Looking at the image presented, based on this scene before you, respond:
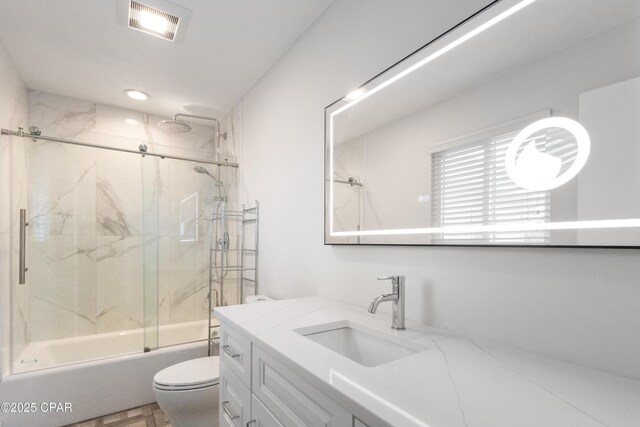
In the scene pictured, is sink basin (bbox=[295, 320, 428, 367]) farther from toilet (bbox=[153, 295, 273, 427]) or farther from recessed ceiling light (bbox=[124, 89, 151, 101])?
recessed ceiling light (bbox=[124, 89, 151, 101])

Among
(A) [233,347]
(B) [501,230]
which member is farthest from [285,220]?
(B) [501,230]

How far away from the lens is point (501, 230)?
3.15ft

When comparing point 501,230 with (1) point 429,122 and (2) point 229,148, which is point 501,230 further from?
(2) point 229,148

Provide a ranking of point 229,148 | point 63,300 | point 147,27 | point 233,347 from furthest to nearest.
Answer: point 229,148 → point 63,300 → point 147,27 → point 233,347

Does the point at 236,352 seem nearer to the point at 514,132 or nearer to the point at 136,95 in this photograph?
the point at 514,132

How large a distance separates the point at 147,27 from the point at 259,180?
121cm

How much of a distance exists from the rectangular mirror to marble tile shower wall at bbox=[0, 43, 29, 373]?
8.00 feet

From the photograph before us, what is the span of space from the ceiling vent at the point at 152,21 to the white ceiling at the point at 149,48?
0.08m

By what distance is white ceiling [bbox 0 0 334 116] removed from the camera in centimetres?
185

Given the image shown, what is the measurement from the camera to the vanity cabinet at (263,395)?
2.57 ft

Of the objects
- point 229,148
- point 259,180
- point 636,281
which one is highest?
point 229,148

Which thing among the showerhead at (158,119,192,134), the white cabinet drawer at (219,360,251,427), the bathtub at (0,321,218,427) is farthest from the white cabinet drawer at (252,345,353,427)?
the showerhead at (158,119,192,134)

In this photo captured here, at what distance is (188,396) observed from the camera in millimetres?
1763

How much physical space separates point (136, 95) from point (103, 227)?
123 cm
